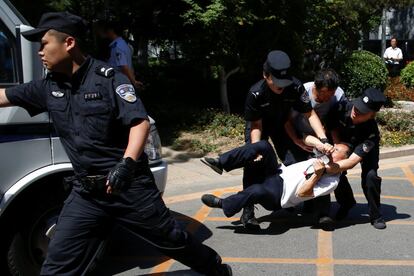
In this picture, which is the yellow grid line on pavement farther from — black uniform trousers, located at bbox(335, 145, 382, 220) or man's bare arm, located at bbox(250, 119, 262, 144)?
black uniform trousers, located at bbox(335, 145, 382, 220)

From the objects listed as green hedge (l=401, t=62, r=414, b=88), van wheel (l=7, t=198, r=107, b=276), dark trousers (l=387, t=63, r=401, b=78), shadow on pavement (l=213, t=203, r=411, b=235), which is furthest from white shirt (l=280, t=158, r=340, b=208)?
dark trousers (l=387, t=63, r=401, b=78)

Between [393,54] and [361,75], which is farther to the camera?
[393,54]

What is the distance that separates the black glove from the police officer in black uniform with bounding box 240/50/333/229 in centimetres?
191

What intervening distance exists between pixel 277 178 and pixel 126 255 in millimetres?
1366

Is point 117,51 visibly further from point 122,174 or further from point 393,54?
point 393,54

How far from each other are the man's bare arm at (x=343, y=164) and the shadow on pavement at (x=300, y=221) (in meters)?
0.64

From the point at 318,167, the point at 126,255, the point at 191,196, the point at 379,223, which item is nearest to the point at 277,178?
the point at 318,167

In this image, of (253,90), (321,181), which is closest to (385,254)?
(321,181)

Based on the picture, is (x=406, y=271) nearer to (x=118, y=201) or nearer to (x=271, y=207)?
(x=271, y=207)

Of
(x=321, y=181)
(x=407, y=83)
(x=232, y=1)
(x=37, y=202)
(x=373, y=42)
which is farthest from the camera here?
(x=373, y=42)

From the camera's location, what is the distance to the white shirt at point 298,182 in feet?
15.3

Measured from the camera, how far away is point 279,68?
4.33m

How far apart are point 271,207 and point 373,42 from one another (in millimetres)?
24253

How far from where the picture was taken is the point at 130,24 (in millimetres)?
12836
